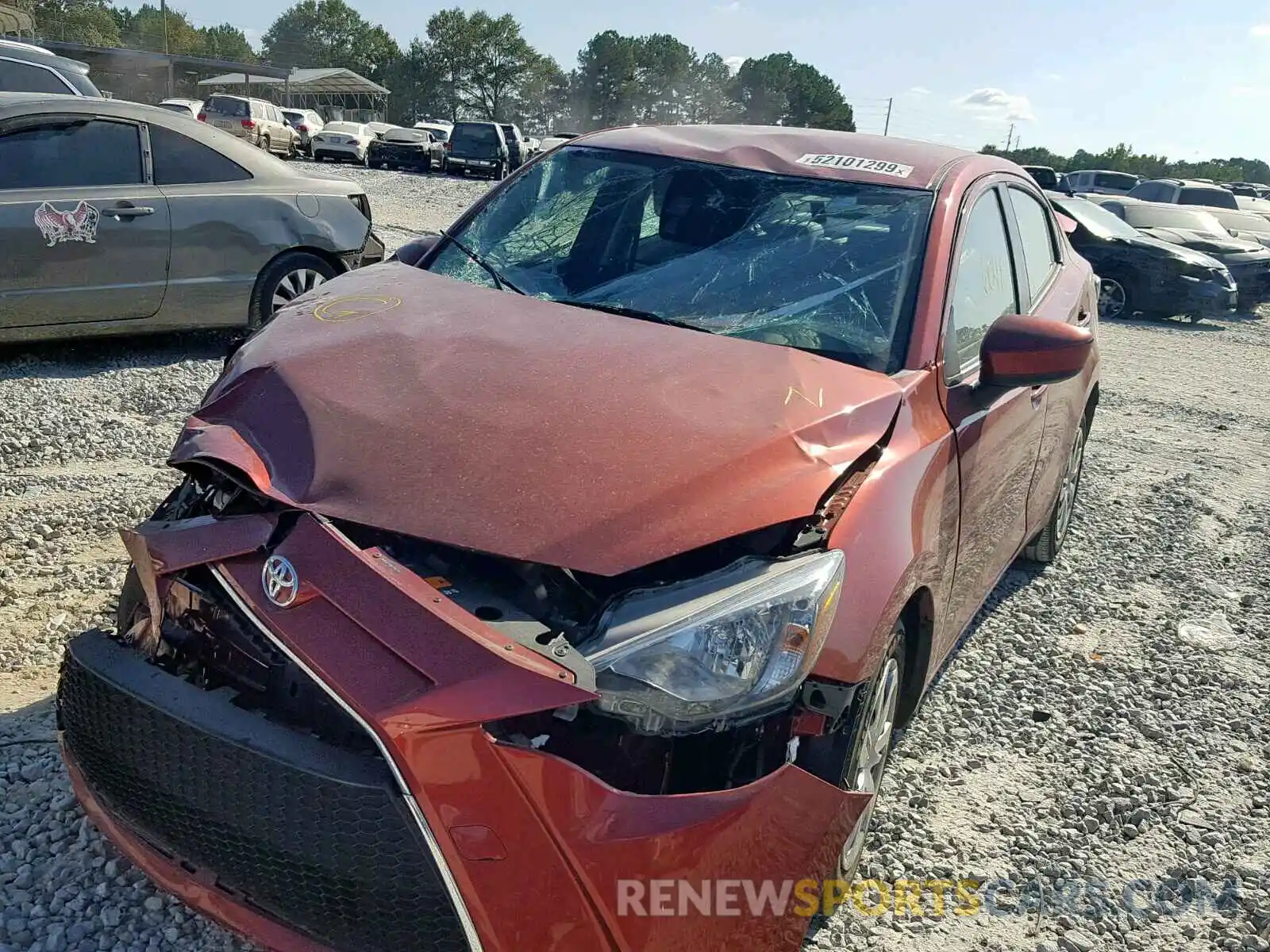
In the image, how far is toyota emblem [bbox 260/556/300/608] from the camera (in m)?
1.84

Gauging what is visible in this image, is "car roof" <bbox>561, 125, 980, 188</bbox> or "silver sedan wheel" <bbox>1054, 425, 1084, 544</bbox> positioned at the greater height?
"car roof" <bbox>561, 125, 980, 188</bbox>

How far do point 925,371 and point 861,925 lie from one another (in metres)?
1.34

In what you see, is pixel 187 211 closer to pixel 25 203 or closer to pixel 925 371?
pixel 25 203

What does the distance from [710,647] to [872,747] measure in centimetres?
77

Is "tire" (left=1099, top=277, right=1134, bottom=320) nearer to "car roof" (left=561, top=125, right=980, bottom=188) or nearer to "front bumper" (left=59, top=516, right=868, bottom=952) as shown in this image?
"car roof" (left=561, top=125, right=980, bottom=188)

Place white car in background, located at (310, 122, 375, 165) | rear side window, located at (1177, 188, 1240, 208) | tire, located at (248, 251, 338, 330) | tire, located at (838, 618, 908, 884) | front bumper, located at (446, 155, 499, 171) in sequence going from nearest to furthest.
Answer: tire, located at (838, 618, 908, 884)
tire, located at (248, 251, 338, 330)
rear side window, located at (1177, 188, 1240, 208)
front bumper, located at (446, 155, 499, 171)
white car in background, located at (310, 122, 375, 165)

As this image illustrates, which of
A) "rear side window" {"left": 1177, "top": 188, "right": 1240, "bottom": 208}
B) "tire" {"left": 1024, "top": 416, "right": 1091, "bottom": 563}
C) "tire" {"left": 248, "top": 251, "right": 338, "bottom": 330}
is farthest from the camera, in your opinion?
"rear side window" {"left": 1177, "top": 188, "right": 1240, "bottom": 208}

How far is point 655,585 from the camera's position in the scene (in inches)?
78.5

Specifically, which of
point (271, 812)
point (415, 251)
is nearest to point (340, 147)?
point (415, 251)

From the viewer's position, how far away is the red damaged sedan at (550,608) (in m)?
1.72

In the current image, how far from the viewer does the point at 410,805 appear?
5.55 feet

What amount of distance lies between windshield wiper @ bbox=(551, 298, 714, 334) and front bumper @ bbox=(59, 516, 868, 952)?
1279 mm

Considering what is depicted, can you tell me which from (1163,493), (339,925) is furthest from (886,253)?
(1163,493)

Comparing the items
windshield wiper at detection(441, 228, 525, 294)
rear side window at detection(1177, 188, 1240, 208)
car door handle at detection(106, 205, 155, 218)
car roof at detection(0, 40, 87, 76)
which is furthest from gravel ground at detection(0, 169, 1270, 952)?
rear side window at detection(1177, 188, 1240, 208)
